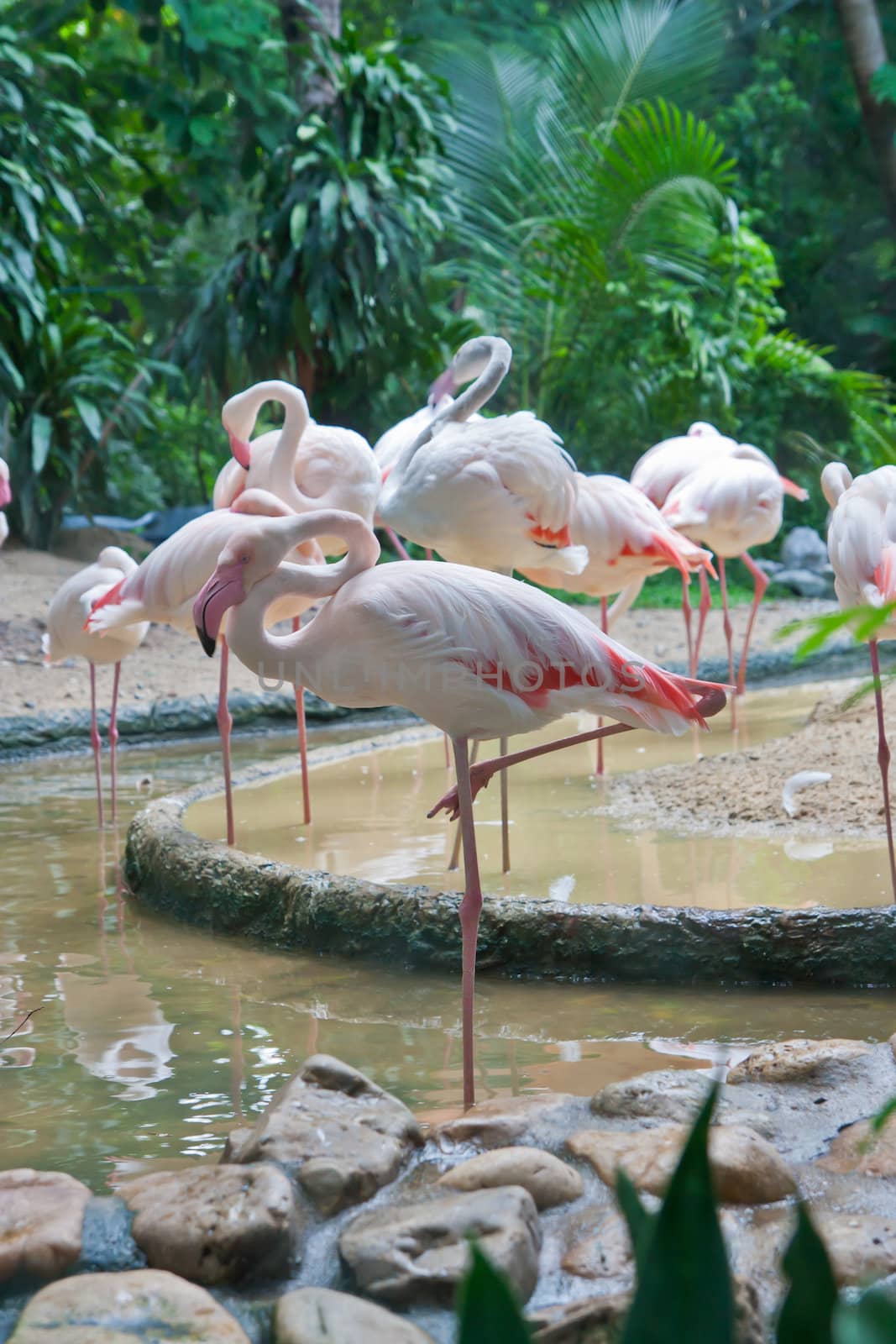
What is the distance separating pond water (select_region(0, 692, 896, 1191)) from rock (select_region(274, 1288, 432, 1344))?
63 centimetres

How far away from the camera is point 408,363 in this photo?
11.5 metres

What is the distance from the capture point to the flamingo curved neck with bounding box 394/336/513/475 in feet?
15.3

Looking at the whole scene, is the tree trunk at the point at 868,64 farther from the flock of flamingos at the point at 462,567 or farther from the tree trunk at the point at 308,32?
the flock of flamingos at the point at 462,567

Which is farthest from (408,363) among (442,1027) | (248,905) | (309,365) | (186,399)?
(442,1027)

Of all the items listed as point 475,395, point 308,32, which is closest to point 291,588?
point 475,395

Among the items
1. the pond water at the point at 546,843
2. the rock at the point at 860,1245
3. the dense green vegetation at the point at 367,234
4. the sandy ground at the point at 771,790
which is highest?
the dense green vegetation at the point at 367,234

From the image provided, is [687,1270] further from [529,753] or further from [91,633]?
[91,633]

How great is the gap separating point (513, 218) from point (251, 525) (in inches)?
415

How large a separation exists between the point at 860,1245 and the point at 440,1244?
1.95ft

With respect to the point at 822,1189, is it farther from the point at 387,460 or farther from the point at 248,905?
the point at 387,460

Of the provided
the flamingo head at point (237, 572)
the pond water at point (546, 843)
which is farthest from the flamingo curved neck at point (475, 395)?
the flamingo head at point (237, 572)

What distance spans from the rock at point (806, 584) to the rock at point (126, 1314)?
37.7ft

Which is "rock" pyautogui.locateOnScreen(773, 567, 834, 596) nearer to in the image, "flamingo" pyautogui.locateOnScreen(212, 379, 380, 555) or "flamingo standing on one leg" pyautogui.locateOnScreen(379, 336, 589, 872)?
"flamingo" pyautogui.locateOnScreen(212, 379, 380, 555)

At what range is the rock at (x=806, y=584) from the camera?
1268cm
